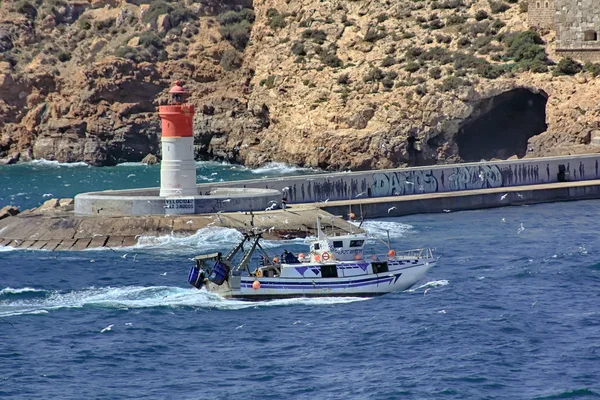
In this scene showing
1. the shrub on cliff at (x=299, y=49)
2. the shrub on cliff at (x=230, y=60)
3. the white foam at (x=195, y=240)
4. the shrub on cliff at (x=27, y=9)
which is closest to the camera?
the white foam at (x=195, y=240)

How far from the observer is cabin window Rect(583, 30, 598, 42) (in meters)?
77.5

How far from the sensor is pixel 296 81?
83562 mm

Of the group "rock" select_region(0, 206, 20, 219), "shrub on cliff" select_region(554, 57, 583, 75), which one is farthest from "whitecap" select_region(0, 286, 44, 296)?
"shrub on cliff" select_region(554, 57, 583, 75)

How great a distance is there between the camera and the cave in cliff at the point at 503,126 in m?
76.8

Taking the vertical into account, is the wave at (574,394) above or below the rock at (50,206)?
below

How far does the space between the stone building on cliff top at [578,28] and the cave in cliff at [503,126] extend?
11.8 feet

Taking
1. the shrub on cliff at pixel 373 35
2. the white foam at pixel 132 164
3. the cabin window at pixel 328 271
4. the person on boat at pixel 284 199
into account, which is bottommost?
the cabin window at pixel 328 271

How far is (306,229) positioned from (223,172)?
28.8 m

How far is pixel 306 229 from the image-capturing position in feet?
164

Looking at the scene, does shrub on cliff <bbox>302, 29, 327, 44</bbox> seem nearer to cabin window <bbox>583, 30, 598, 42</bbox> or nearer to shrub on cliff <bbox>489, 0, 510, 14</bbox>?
shrub on cliff <bbox>489, 0, 510, 14</bbox>

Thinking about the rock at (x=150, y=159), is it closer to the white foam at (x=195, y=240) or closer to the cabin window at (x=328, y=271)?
the white foam at (x=195, y=240)

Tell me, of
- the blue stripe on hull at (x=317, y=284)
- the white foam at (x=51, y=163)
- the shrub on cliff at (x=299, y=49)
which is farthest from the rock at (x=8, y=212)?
the shrub on cliff at (x=299, y=49)

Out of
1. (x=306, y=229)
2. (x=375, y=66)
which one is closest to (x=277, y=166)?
(x=375, y=66)

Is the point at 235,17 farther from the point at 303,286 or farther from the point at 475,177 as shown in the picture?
the point at 303,286
